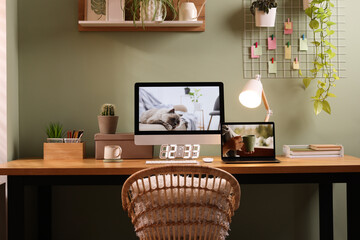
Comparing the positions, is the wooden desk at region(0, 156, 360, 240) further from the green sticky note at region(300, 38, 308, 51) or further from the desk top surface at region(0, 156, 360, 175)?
the green sticky note at region(300, 38, 308, 51)

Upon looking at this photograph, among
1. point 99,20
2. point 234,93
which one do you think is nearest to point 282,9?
point 234,93

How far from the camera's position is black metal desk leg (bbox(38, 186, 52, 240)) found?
96.9 inches

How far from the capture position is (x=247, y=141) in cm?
219

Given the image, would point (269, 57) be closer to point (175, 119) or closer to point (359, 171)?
point (175, 119)

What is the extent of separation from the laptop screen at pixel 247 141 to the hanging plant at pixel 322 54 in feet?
1.59

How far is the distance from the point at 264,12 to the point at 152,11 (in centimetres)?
67

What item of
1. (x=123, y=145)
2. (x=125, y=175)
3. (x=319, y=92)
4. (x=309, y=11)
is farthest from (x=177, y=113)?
(x=309, y=11)

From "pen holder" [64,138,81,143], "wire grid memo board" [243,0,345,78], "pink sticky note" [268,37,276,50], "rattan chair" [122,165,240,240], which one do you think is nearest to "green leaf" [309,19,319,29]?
"wire grid memo board" [243,0,345,78]

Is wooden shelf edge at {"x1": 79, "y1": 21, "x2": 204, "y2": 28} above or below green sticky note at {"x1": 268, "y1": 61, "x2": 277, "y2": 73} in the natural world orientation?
above

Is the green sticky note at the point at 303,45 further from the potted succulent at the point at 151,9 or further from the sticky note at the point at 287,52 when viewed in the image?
the potted succulent at the point at 151,9

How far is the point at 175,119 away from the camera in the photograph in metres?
2.26

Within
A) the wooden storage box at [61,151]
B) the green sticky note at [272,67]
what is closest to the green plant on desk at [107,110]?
the wooden storage box at [61,151]

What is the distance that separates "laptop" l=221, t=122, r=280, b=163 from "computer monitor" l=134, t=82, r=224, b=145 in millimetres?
78

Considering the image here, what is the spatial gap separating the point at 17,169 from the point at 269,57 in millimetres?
1604
